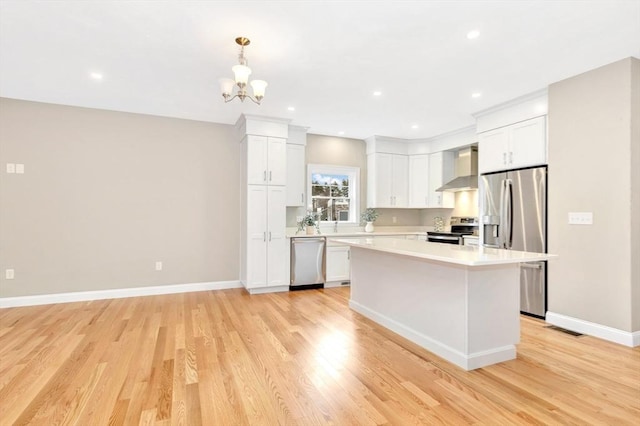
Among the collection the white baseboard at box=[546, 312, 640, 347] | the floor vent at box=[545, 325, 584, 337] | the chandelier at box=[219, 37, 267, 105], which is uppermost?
the chandelier at box=[219, 37, 267, 105]

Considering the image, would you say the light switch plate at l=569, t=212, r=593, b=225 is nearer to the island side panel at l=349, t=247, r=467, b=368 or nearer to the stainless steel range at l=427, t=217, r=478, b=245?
the island side panel at l=349, t=247, r=467, b=368

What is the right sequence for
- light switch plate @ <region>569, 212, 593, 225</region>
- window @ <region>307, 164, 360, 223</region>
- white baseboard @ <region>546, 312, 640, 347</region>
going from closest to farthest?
white baseboard @ <region>546, 312, 640, 347</region> → light switch plate @ <region>569, 212, 593, 225</region> → window @ <region>307, 164, 360, 223</region>

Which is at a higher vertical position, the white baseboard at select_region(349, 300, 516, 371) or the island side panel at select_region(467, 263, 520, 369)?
the island side panel at select_region(467, 263, 520, 369)

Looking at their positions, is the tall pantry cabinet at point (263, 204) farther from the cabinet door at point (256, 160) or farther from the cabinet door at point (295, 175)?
the cabinet door at point (295, 175)

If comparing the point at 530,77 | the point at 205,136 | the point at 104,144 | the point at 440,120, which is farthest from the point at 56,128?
the point at 530,77

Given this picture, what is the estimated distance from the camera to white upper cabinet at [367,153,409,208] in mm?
6207

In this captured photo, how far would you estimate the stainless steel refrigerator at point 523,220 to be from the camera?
3.81m

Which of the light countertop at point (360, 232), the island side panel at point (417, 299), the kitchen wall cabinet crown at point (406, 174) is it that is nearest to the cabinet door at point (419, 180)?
the kitchen wall cabinet crown at point (406, 174)

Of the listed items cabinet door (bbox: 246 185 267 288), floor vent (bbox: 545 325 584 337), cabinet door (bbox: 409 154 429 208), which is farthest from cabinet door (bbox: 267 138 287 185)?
floor vent (bbox: 545 325 584 337)

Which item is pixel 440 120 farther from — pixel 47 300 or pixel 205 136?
pixel 47 300

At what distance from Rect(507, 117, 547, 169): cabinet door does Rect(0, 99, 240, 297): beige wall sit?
409 cm

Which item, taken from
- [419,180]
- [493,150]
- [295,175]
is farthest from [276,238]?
[493,150]

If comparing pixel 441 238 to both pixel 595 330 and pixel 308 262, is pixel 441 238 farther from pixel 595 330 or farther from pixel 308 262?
pixel 595 330

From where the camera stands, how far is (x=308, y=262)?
17.7 ft
